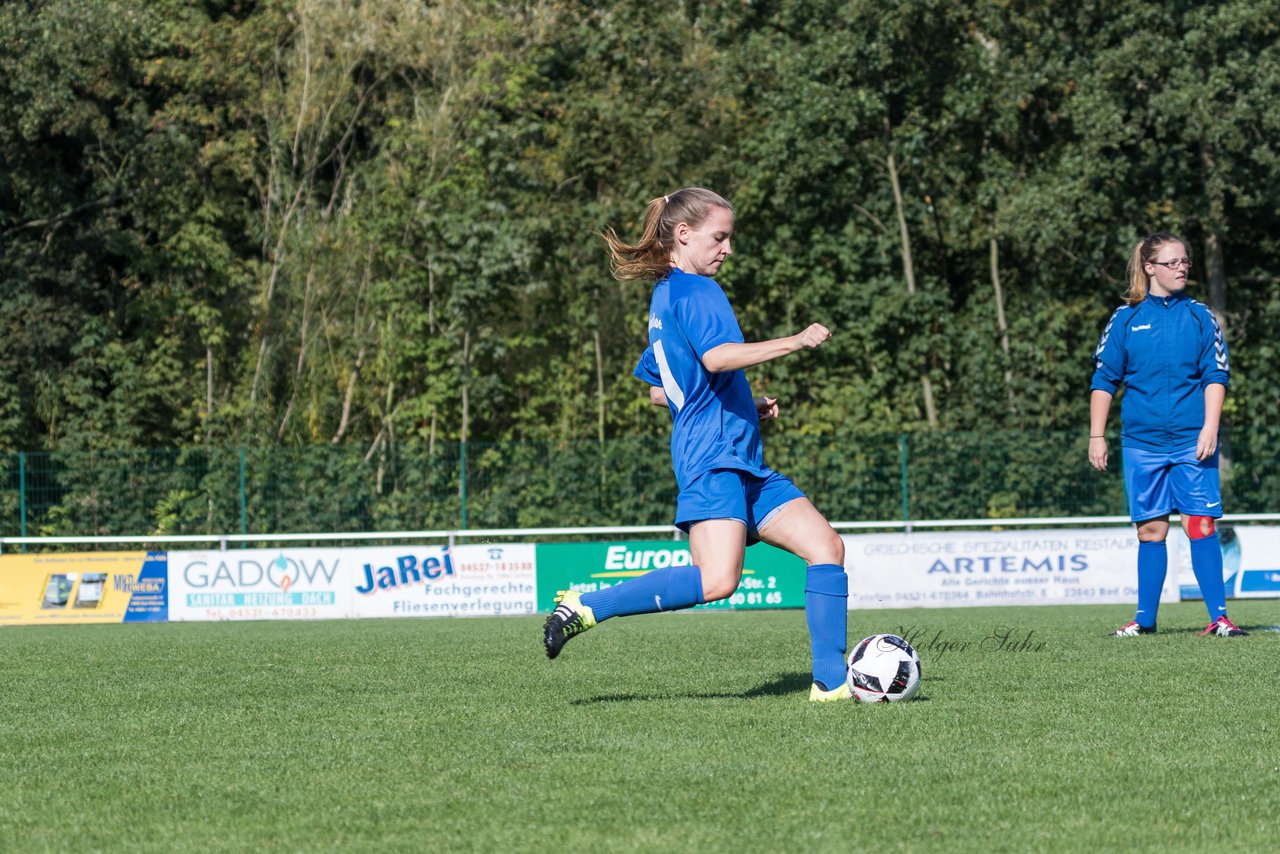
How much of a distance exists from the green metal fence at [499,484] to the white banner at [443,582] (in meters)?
1.98

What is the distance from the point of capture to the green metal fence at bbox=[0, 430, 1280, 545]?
17.5 meters

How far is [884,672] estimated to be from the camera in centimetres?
540

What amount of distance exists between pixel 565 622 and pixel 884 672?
1127 mm

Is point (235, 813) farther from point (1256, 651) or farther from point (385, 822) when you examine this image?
point (1256, 651)

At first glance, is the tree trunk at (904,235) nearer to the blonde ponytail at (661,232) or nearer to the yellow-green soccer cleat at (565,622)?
the blonde ponytail at (661,232)

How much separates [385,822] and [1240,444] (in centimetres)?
1554

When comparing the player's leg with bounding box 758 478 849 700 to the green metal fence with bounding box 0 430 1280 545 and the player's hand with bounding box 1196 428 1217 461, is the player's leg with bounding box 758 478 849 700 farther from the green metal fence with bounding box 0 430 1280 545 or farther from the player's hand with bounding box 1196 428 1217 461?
the green metal fence with bounding box 0 430 1280 545

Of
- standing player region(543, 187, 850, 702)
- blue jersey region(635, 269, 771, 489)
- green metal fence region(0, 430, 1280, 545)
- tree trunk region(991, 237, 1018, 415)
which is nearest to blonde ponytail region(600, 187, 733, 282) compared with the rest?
standing player region(543, 187, 850, 702)

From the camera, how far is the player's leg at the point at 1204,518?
7.98 meters

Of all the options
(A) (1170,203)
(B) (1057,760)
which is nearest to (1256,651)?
(B) (1057,760)

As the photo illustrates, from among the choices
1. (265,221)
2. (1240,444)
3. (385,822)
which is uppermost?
(265,221)

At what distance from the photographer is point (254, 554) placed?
15.5 m

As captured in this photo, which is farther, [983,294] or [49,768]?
[983,294]

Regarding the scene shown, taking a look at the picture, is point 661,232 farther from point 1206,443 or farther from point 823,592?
point 1206,443
